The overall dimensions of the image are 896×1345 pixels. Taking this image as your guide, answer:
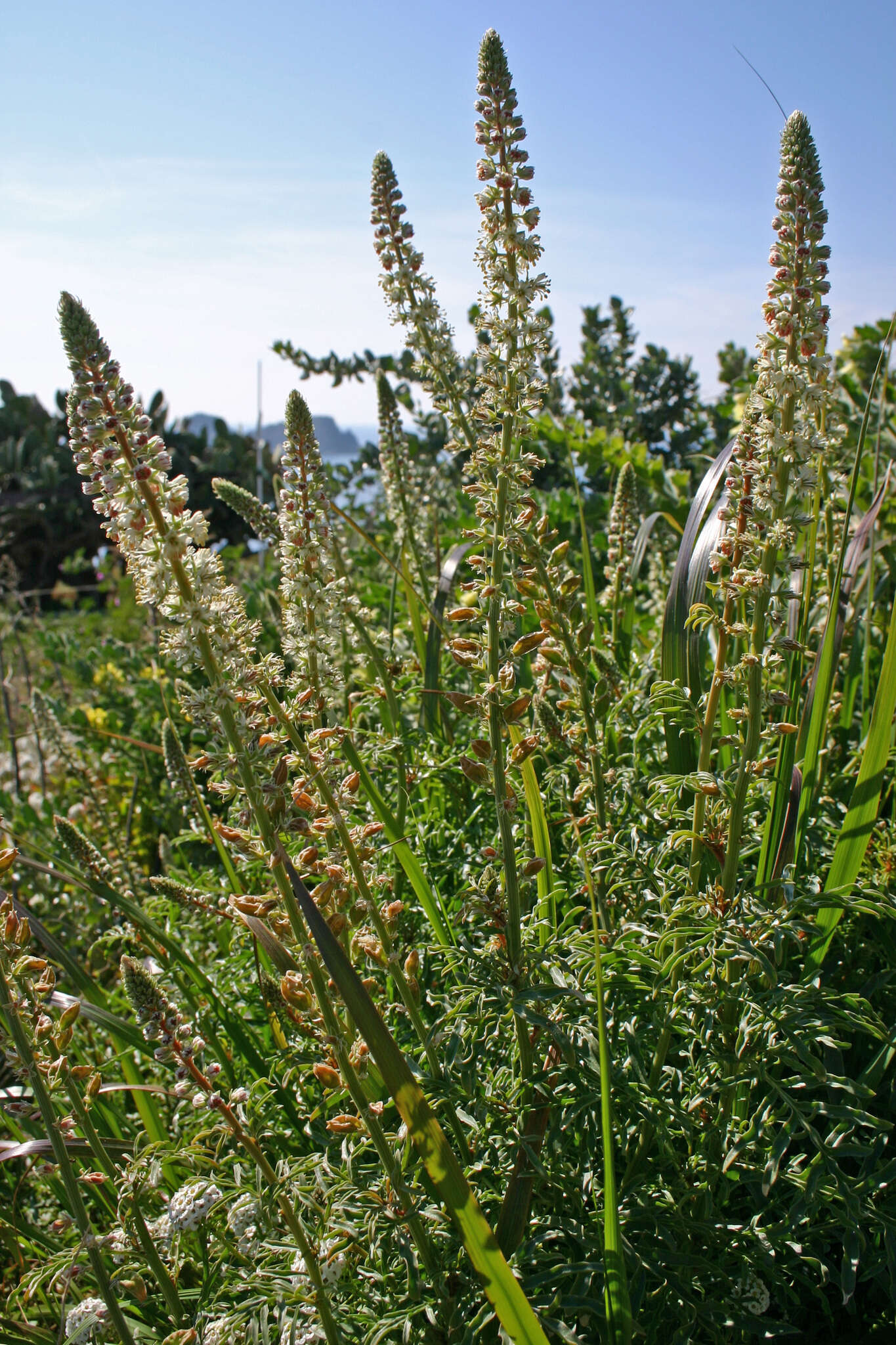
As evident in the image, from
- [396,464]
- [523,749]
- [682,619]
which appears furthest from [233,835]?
[396,464]

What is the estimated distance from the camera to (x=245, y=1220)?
191 centimetres

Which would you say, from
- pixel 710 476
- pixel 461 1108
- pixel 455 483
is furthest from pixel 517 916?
pixel 455 483

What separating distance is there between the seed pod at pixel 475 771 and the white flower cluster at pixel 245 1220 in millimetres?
993

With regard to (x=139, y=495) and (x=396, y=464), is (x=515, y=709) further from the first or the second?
(x=396, y=464)

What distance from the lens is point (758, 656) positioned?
6.29ft

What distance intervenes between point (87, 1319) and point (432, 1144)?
35.1 inches

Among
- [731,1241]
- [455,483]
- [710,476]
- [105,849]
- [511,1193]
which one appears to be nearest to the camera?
[511,1193]

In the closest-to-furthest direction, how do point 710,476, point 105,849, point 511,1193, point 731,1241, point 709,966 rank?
point 511,1193 < point 731,1241 < point 709,966 < point 710,476 < point 105,849

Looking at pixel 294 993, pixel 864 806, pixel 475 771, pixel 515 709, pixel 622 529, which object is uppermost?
pixel 622 529

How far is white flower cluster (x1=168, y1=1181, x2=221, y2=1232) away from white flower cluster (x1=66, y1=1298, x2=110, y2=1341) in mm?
190

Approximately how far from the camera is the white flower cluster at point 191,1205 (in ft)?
6.23

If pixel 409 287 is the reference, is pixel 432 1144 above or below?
below

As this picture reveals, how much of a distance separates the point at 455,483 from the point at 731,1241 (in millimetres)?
7226

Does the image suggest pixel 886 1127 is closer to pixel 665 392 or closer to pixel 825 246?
pixel 825 246
